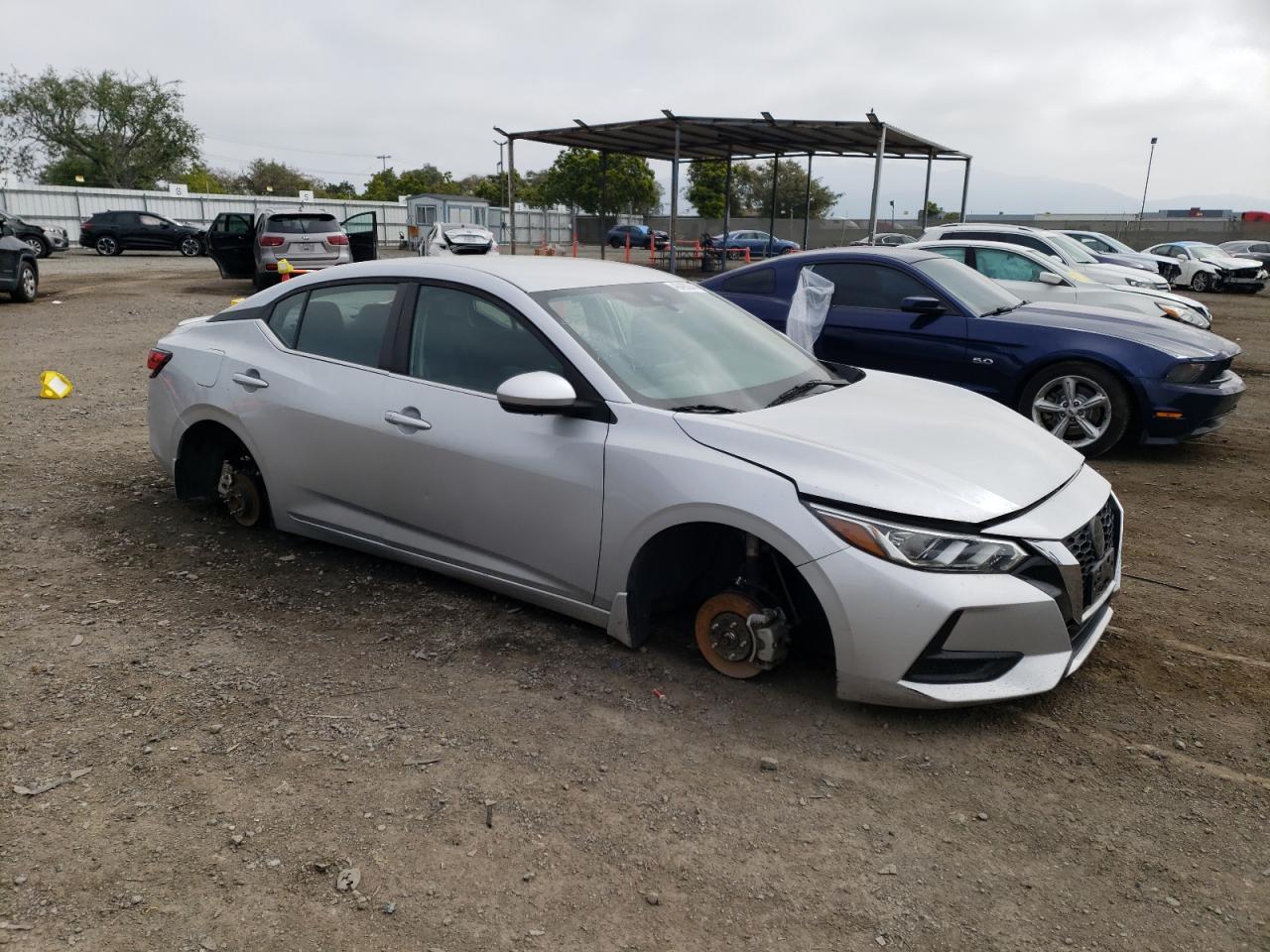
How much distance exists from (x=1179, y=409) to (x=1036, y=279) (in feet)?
13.4

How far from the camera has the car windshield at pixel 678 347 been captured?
368 cm

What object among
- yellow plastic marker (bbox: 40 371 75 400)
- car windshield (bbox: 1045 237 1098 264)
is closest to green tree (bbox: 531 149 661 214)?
car windshield (bbox: 1045 237 1098 264)

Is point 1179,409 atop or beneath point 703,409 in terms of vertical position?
beneath

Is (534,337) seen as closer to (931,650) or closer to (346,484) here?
(346,484)

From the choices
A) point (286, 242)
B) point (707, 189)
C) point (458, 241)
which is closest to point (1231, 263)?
point (458, 241)

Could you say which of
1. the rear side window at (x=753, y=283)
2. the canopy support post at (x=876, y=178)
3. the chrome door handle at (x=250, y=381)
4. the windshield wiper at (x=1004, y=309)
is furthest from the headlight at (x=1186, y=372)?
the canopy support post at (x=876, y=178)

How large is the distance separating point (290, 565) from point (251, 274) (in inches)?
753

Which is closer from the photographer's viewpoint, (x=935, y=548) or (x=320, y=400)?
(x=935, y=548)

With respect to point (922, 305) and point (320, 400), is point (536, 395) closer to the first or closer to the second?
point (320, 400)

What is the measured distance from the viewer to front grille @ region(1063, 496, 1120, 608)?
3.21 meters

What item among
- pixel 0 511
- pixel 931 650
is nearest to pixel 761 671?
pixel 931 650

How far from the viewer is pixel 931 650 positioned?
301 centimetres

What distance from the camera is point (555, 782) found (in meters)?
2.92

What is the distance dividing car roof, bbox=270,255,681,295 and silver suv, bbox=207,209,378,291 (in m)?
14.0
